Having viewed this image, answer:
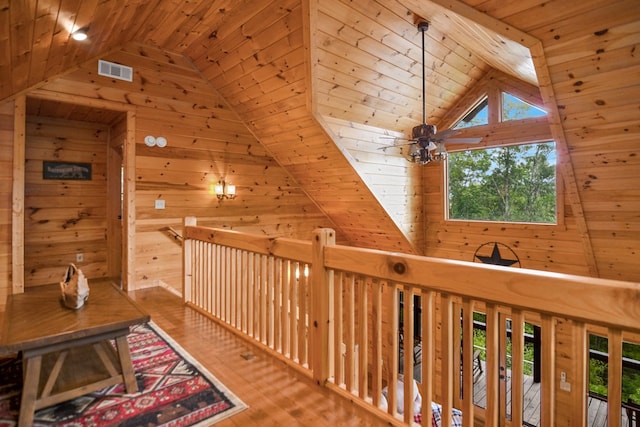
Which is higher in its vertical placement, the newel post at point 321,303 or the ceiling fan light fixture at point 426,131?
the ceiling fan light fixture at point 426,131

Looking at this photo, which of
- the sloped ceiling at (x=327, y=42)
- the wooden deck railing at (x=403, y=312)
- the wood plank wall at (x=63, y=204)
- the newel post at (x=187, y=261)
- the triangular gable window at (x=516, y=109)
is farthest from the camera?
the triangular gable window at (x=516, y=109)

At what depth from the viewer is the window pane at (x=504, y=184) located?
505cm

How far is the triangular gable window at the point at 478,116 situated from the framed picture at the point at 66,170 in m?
5.78

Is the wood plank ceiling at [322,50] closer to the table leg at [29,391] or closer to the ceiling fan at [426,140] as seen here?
the ceiling fan at [426,140]

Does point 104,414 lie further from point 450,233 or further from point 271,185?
point 450,233

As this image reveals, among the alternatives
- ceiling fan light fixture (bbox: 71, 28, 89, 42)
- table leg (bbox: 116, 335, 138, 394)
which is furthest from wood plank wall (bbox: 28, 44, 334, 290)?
table leg (bbox: 116, 335, 138, 394)

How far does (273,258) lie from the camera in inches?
95.6

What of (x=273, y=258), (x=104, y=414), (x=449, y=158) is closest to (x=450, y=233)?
(x=449, y=158)

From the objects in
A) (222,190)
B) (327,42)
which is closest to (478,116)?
(327,42)

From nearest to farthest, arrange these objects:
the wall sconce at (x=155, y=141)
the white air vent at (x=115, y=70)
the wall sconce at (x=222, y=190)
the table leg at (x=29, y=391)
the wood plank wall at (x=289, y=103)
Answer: the table leg at (x=29, y=391) → the wood plank wall at (x=289, y=103) → the white air vent at (x=115, y=70) → the wall sconce at (x=155, y=141) → the wall sconce at (x=222, y=190)

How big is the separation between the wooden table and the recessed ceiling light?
210 centimetres

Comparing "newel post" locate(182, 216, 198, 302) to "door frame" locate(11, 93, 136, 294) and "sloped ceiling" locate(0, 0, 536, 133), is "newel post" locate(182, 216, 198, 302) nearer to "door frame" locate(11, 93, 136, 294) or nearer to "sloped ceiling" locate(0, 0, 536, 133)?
"door frame" locate(11, 93, 136, 294)

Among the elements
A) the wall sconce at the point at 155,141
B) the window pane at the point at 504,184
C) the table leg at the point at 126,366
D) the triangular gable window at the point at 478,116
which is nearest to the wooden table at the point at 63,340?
the table leg at the point at 126,366

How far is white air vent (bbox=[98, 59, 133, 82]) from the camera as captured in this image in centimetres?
416
